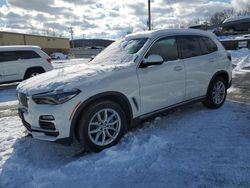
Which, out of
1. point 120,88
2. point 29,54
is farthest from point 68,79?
point 29,54

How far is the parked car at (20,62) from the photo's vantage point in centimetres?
1280

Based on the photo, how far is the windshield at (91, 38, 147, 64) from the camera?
530cm

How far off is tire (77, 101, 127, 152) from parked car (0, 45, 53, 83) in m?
9.47

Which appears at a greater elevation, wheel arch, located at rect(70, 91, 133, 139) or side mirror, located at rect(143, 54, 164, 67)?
side mirror, located at rect(143, 54, 164, 67)

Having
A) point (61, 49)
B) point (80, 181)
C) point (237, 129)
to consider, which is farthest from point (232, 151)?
point (61, 49)

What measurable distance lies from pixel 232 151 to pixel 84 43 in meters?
117

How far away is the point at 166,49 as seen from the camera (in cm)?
562

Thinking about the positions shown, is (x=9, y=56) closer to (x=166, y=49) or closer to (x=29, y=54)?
(x=29, y=54)

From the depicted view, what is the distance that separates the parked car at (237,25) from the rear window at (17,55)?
27875mm

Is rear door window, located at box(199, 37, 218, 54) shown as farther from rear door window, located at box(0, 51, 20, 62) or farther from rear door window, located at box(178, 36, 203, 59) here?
rear door window, located at box(0, 51, 20, 62)

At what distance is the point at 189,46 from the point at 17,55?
30.2 feet

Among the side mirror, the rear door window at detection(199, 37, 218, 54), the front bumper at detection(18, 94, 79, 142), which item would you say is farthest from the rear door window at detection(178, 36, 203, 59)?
the front bumper at detection(18, 94, 79, 142)

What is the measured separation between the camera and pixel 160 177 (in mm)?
3732

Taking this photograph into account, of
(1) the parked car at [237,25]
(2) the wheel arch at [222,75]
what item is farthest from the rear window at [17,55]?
(1) the parked car at [237,25]
